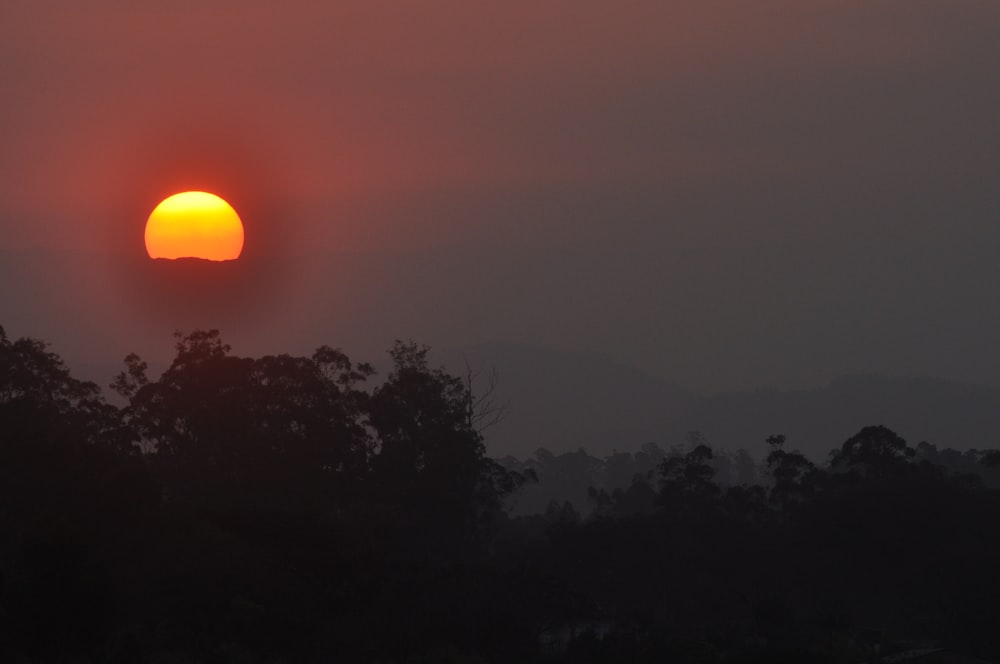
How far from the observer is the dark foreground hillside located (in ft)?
113

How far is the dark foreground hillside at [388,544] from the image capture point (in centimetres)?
3450

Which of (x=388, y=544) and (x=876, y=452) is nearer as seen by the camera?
(x=388, y=544)

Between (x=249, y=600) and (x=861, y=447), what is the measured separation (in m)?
38.3

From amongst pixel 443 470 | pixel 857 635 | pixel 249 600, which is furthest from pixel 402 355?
pixel 249 600

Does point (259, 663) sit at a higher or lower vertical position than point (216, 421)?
lower

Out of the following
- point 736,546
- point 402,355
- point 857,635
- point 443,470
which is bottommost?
point 857,635

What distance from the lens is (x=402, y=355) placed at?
64812 mm

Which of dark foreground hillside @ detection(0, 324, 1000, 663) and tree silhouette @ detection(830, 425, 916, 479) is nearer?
dark foreground hillside @ detection(0, 324, 1000, 663)

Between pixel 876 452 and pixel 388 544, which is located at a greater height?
pixel 876 452

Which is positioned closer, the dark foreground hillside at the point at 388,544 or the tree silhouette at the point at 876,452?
the dark foreground hillside at the point at 388,544

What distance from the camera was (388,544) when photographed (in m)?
42.6

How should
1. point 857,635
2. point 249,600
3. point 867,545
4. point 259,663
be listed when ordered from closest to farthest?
point 259,663 → point 249,600 → point 857,635 → point 867,545

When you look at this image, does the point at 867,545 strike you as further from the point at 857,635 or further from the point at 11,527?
the point at 11,527

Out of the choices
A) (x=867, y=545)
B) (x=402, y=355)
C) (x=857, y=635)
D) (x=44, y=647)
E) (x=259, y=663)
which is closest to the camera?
(x=44, y=647)
